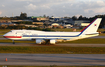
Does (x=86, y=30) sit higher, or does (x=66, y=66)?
(x=86, y=30)

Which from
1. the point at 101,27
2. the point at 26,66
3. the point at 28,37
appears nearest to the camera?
the point at 26,66

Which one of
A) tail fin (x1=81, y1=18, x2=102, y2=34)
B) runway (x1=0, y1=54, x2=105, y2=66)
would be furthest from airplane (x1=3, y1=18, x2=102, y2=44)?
runway (x1=0, y1=54, x2=105, y2=66)

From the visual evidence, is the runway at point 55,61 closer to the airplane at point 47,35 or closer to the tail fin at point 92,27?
the airplane at point 47,35

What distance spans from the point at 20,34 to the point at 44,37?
664 cm

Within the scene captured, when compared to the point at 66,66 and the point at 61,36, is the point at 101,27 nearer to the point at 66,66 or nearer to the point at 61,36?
the point at 61,36

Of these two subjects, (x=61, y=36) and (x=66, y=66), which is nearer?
(x=66, y=66)

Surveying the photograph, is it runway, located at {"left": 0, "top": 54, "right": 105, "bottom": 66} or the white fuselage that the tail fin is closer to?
the white fuselage

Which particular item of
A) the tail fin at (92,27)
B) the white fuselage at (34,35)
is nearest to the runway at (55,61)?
the white fuselage at (34,35)

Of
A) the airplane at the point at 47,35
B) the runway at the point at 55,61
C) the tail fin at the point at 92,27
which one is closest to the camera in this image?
the runway at the point at 55,61

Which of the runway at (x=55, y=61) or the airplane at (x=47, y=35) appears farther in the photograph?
the airplane at (x=47, y=35)

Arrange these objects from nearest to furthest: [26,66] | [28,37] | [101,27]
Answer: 1. [26,66]
2. [28,37]
3. [101,27]

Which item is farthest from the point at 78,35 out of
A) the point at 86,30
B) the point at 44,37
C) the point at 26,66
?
the point at 26,66

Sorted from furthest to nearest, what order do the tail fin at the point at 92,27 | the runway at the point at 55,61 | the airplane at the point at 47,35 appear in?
the tail fin at the point at 92,27 < the airplane at the point at 47,35 < the runway at the point at 55,61

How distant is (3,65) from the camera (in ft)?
59.8
